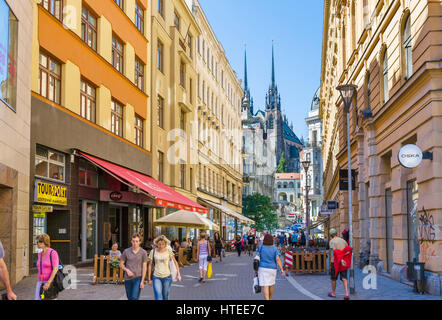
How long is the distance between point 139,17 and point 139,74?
2964mm

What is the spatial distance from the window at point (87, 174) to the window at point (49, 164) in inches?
66.7

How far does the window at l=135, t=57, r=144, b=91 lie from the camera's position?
29.0 meters

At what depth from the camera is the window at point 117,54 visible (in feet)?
84.6

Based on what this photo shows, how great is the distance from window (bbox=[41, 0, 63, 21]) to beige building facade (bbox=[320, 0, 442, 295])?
11.0 m

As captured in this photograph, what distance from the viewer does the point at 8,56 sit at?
14.2 metres

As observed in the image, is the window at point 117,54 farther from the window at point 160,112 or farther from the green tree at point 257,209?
the green tree at point 257,209

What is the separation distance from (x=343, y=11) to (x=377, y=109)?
475 inches

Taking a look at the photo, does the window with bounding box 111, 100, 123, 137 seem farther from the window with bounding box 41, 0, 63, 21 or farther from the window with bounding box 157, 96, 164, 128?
the window with bounding box 157, 96, 164, 128

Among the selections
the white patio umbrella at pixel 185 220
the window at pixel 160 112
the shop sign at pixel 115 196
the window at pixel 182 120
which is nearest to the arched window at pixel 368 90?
the white patio umbrella at pixel 185 220

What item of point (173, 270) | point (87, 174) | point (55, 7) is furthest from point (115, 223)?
point (173, 270)

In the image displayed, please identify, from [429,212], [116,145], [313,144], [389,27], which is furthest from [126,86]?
[313,144]

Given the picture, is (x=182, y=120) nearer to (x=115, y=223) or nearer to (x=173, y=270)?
(x=115, y=223)

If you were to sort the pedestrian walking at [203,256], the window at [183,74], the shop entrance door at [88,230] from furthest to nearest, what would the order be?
the window at [183,74] → the shop entrance door at [88,230] → the pedestrian walking at [203,256]

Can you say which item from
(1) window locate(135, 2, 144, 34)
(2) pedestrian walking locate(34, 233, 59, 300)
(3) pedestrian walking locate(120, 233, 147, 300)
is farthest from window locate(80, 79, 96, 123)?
(2) pedestrian walking locate(34, 233, 59, 300)
